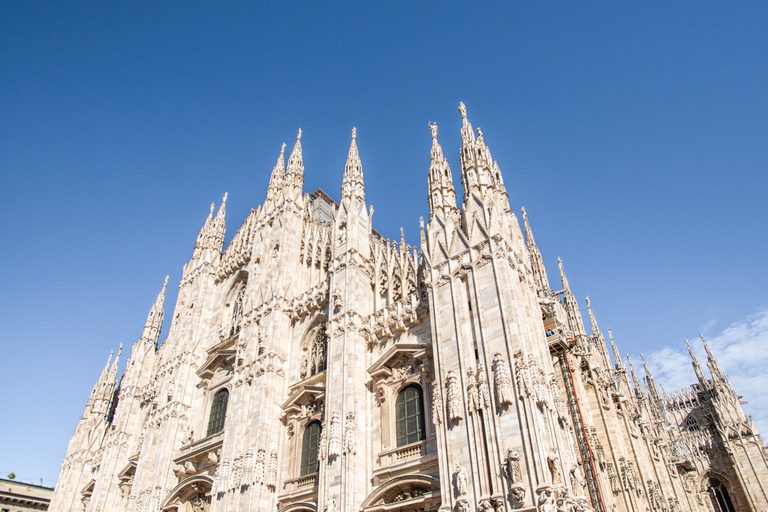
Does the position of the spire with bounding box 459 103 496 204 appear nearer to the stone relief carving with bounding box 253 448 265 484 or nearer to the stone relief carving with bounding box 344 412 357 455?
the stone relief carving with bounding box 344 412 357 455

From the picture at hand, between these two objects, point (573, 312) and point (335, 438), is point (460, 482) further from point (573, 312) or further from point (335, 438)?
point (573, 312)

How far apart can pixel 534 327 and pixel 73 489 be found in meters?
32.2

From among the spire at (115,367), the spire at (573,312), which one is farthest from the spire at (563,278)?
the spire at (115,367)

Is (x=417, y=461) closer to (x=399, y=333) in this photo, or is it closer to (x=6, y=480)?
(x=399, y=333)

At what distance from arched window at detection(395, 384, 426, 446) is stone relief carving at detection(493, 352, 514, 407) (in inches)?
157

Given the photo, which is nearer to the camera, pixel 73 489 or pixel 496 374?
pixel 496 374

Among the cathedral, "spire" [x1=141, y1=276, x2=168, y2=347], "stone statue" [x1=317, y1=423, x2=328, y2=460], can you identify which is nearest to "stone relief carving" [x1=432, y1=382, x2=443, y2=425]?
the cathedral

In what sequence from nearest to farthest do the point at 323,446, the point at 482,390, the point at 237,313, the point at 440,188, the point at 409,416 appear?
the point at 482,390 < the point at 409,416 < the point at 323,446 < the point at 440,188 < the point at 237,313

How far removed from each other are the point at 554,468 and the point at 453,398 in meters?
3.47

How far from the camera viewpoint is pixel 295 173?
32719 mm

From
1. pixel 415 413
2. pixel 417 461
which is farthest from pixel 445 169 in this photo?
pixel 417 461

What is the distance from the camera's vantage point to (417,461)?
55.9 feet

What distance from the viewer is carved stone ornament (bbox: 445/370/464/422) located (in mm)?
15570

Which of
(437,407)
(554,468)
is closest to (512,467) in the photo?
(554,468)
